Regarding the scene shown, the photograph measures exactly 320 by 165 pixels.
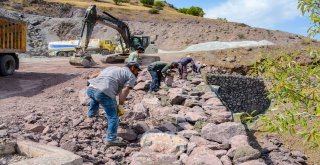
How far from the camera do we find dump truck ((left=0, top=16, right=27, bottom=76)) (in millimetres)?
14281

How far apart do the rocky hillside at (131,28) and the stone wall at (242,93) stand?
1299 centimetres

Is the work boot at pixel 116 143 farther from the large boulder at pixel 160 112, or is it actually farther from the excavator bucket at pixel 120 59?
the excavator bucket at pixel 120 59

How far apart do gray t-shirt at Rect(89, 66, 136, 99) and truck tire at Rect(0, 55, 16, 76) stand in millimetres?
9057

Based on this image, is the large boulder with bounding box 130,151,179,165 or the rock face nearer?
the large boulder with bounding box 130,151,179,165

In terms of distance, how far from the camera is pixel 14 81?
13664 mm

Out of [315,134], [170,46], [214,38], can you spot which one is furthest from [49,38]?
[315,134]

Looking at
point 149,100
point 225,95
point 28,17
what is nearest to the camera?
point 149,100

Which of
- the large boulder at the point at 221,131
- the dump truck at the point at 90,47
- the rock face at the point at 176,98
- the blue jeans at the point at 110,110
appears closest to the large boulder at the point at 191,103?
the rock face at the point at 176,98

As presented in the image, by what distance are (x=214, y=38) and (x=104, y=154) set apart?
3217cm

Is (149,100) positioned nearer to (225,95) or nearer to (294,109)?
(294,109)

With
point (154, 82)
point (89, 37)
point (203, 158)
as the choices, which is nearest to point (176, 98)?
point (154, 82)

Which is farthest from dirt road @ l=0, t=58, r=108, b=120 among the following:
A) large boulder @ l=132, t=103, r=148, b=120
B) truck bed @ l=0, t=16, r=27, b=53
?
large boulder @ l=132, t=103, r=148, b=120

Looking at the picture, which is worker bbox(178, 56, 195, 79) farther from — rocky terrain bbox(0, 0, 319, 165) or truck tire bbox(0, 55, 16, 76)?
truck tire bbox(0, 55, 16, 76)

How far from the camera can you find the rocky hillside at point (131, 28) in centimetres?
3738
